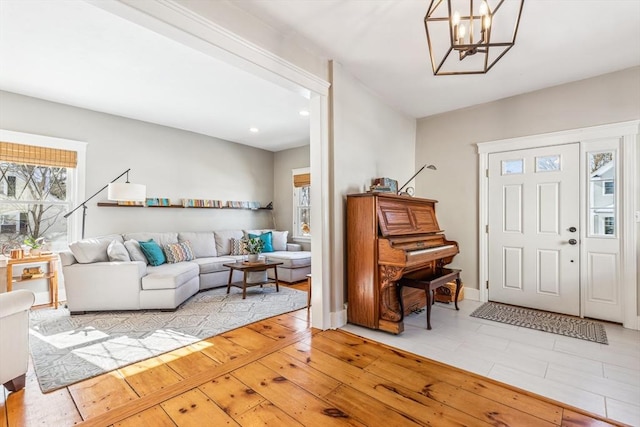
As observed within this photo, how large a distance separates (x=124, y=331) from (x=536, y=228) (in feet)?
15.4

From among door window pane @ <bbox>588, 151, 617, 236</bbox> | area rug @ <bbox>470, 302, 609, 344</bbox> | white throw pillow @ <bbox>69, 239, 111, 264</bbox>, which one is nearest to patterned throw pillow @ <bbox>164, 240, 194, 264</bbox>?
white throw pillow @ <bbox>69, 239, 111, 264</bbox>

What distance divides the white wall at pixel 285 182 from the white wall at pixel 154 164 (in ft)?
0.87

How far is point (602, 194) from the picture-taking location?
3264mm

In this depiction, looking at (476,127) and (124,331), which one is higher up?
(476,127)

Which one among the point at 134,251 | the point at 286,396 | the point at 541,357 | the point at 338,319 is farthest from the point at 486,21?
the point at 134,251

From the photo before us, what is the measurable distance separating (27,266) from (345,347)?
415 cm

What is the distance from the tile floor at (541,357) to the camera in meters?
1.89

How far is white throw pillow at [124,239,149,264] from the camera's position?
13.0 ft

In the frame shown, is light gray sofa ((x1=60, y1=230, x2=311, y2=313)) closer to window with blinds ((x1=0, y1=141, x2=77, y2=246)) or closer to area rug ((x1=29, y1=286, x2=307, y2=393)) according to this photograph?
area rug ((x1=29, y1=286, x2=307, y2=393))

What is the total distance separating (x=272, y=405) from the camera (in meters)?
1.78

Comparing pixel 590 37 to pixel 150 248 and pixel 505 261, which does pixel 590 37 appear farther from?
pixel 150 248

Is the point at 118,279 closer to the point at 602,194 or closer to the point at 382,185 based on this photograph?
the point at 382,185

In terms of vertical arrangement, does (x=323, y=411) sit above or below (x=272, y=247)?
below

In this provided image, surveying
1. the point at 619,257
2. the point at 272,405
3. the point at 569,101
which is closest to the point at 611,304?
the point at 619,257
